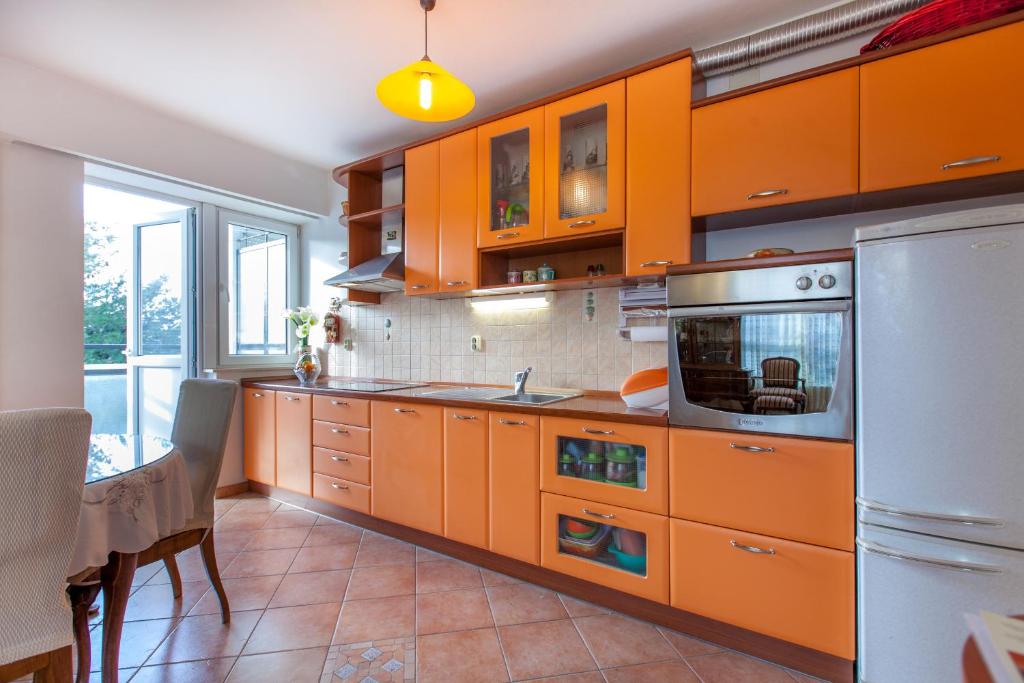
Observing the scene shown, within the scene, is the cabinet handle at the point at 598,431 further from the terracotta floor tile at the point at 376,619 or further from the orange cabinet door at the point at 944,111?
the orange cabinet door at the point at 944,111

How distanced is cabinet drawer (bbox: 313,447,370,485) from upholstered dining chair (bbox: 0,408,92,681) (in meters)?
1.67

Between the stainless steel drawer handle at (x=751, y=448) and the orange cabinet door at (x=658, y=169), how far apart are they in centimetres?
78

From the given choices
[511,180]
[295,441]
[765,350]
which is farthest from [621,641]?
[295,441]

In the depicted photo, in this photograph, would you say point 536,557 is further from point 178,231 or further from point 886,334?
point 178,231

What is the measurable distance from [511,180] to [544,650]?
7.20ft

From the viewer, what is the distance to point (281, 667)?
1576mm

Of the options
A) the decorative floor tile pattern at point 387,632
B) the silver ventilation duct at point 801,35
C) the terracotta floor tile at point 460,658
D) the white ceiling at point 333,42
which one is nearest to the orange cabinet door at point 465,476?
the decorative floor tile pattern at point 387,632

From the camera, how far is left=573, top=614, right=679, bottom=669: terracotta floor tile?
163 cm

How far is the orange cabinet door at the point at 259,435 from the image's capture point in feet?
10.7

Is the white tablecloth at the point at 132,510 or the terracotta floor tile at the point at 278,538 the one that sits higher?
the white tablecloth at the point at 132,510

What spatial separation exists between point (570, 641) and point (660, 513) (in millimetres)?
596

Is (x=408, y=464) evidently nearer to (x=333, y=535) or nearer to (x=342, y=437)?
(x=342, y=437)

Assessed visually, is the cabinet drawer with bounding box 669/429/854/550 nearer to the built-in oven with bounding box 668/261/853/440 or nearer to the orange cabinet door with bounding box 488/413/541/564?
the built-in oven with bounding box 668/261/853/440

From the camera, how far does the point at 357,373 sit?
3.64 meters
